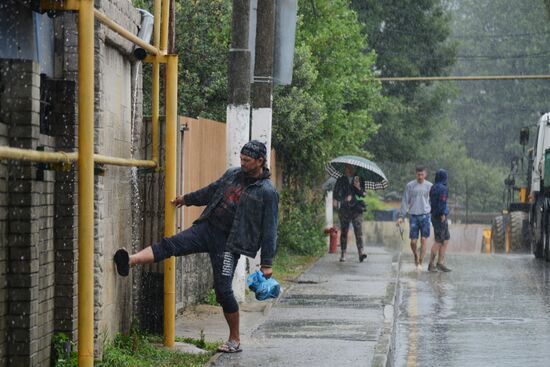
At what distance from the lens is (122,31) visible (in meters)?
8.48

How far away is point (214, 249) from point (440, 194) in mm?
10575

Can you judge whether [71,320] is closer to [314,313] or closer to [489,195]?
[314,313]

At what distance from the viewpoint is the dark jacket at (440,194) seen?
20.2 metres

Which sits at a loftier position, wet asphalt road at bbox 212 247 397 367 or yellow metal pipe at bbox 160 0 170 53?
yellow metal pipe at bbox 160 0 170 53

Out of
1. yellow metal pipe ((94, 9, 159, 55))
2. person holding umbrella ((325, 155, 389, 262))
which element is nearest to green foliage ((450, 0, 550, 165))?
person holding umbrella ((325, 155, 389, 262))

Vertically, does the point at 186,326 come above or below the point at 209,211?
below

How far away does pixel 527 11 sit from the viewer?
8406 cm

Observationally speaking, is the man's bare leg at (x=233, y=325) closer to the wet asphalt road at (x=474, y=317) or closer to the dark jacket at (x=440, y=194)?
the wet asphalt road at (x=474, y=317)

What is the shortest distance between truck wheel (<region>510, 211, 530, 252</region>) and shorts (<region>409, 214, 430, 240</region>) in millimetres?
10103

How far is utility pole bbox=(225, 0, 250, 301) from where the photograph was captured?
13445mm

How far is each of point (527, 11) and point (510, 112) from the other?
6.99 m

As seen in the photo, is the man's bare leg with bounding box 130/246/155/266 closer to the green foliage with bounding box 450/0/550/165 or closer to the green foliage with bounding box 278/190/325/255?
the green foliage with bounding box 278/190/325/255

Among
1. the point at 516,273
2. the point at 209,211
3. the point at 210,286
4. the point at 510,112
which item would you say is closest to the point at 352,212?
the point at 516,273

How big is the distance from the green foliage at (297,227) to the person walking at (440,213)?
3.29m
